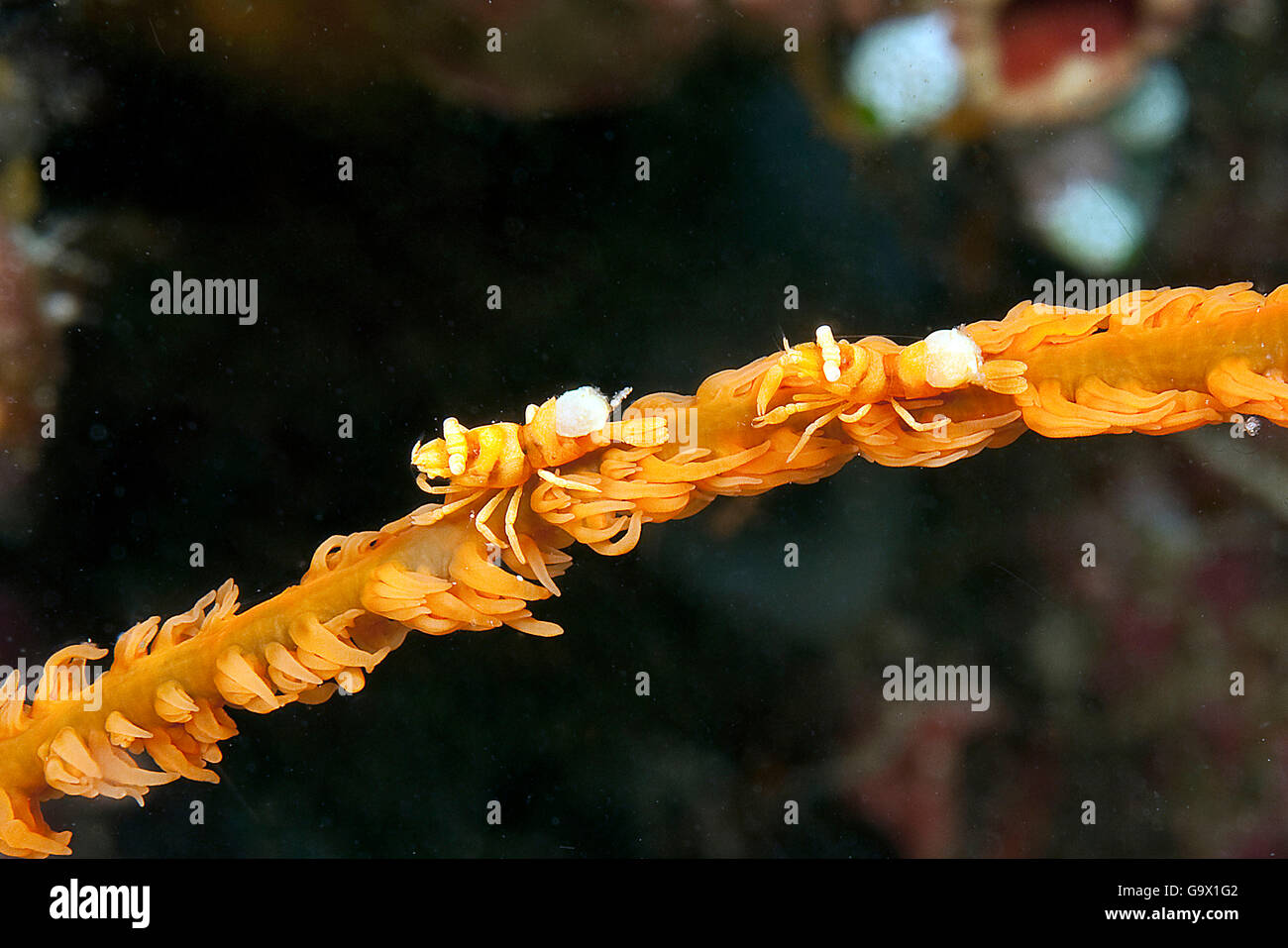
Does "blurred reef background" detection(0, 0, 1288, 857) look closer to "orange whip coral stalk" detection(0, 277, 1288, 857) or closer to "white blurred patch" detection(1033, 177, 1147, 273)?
"white blurred patch" detection(1033, 177, 1147, 273)

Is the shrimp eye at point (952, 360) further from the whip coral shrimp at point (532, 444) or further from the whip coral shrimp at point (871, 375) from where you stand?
the whip coral shrimp at point (532, 444)

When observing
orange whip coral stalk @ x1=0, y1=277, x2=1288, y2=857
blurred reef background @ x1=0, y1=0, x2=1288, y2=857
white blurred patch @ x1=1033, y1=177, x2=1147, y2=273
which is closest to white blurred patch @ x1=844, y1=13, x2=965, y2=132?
blurred reef background @ x1=0, y1=0, x2=1288, y2=857

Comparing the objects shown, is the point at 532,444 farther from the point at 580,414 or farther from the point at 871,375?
the point at 871,375

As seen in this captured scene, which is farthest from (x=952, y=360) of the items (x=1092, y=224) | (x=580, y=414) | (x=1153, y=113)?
(x=1153, y=113)

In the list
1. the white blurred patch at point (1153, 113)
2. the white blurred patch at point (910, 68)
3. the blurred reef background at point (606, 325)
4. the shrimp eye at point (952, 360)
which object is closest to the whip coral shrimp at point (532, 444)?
the shrimp eye at point (952, 360)

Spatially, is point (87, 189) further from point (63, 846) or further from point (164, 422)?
point (63, 846)

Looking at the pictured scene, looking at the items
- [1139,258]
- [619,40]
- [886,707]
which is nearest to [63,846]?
[886,707]
